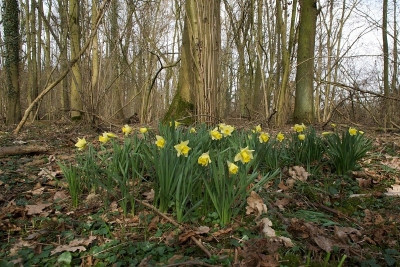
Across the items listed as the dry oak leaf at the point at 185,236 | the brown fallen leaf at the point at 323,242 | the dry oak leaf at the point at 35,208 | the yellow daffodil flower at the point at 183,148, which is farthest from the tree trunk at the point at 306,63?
the dry oak leaf at the point at 35,208

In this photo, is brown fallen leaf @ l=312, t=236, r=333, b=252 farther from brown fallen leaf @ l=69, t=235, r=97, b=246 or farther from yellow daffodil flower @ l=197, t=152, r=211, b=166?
brown fallen leaf @ l=69, t=235, r=97, b=246

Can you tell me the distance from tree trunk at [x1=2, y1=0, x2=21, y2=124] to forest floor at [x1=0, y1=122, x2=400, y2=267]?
6.42 metres

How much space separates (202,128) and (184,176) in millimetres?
1189

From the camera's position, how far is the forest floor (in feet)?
4.70

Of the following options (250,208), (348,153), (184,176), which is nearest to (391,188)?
(348,153)

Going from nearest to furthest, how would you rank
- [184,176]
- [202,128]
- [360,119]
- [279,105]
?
[184,176]
[202,128]
[279,105]
[360,119]

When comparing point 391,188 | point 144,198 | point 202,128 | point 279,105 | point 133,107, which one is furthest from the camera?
point 133,107

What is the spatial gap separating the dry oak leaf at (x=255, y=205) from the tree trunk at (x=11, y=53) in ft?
26.0

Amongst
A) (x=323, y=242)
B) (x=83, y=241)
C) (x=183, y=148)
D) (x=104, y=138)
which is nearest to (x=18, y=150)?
(x=104, y=138)

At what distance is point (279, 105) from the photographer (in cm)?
594

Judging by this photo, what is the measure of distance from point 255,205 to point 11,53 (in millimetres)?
8226

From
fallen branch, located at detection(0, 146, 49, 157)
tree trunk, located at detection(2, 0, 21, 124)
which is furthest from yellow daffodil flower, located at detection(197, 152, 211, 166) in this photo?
tree trunk, located at detection(2, 0, 21, 124)

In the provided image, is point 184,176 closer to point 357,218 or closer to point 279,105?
point 357,218

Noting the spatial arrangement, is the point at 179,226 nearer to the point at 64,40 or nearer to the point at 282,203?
the point at 282,203
